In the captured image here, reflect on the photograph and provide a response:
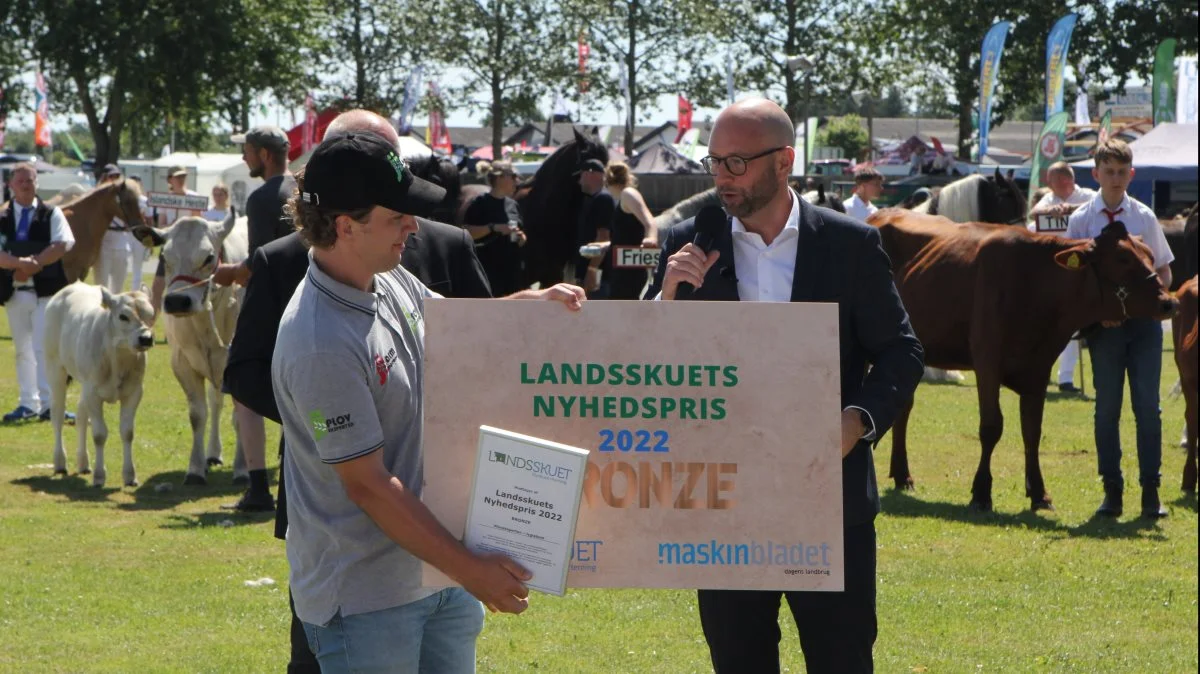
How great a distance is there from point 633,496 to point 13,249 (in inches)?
491

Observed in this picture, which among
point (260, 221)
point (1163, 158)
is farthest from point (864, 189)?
point (1163, 158)

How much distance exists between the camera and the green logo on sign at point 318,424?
10.0 feet

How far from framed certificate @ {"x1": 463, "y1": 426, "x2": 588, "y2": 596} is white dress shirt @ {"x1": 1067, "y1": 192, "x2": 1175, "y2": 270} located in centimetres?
791

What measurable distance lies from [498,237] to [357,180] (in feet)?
29.7

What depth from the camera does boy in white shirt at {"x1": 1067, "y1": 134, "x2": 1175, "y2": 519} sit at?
32.7ft

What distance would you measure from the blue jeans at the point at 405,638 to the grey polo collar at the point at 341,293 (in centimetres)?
69

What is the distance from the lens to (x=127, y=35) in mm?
45156

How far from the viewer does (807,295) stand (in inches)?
152

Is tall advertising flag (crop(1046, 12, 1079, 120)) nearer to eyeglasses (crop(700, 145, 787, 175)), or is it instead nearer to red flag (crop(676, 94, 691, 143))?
red flag (crop(676, 94, 691, 143))

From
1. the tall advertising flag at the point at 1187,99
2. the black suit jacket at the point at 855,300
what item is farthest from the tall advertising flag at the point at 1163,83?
the black suit jacket at the point at 855,300

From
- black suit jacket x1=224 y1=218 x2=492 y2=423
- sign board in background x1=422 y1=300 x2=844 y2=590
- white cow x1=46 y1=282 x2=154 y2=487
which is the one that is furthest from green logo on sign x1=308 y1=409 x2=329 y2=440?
white cow x1=46 y1=282 x2=154 y2=487

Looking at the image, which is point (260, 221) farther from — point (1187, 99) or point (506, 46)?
point (506, 46)

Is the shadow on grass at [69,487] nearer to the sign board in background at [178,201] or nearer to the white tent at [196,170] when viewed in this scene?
the sign board in background at [178,201]

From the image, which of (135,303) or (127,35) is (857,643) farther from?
(127,35)
